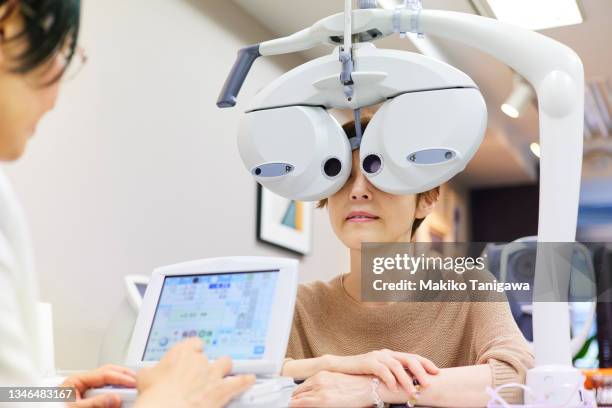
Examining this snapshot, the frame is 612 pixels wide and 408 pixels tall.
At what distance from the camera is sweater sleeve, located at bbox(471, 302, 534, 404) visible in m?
1.02

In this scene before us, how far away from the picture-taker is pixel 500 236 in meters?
5.79

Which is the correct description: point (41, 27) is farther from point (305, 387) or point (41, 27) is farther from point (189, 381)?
point (305, 387)

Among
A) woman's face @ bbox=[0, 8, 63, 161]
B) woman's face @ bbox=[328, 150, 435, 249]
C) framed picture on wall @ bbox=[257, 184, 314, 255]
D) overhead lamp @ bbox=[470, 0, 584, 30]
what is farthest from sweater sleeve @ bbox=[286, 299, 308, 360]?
overhead lamp @ bbox=[470, 0, 584, 30]

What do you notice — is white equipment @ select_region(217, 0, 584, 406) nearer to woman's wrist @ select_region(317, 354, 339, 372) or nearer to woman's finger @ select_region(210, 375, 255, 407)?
woman's wrist @ select_region(317, 354, 339, 372)

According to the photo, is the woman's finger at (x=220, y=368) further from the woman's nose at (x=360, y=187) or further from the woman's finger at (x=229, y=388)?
the woman's nose at (x=360, y=187)

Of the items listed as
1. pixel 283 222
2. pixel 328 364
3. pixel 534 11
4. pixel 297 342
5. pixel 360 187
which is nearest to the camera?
pixel 328 364

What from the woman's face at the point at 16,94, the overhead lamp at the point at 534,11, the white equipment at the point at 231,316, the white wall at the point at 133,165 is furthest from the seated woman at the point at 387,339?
the overhead lamp at the point at 534,11

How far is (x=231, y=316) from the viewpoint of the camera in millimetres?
922

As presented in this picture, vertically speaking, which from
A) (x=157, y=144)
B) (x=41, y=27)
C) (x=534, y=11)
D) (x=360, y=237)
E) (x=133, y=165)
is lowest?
(x=360, y=237)

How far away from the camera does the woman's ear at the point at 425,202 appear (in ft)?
4.33

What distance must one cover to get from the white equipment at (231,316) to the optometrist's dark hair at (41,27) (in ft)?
1.23

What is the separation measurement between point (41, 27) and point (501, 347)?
0.79m

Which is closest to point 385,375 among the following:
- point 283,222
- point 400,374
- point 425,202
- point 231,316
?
point 400,374

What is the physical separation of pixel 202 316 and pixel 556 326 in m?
0.50
